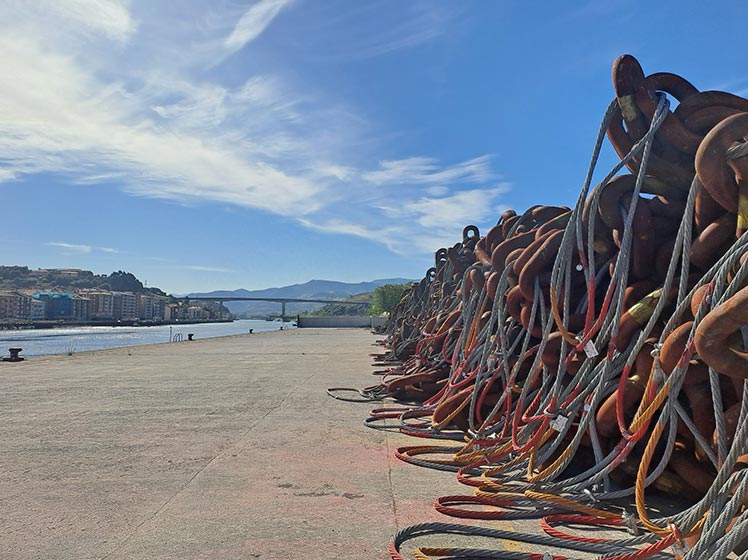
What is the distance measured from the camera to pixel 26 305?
131750 millimetres

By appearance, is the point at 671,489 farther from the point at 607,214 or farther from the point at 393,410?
the point at 393,410

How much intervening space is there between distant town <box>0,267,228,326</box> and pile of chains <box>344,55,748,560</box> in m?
119

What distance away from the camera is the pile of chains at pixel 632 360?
102 inches

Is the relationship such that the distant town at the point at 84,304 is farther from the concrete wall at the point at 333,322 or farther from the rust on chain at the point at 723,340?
the rust on chain at the point at 723,340

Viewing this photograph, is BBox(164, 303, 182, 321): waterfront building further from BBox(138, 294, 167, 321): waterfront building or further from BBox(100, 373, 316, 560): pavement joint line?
BBox(100, 373, 316, 560): pavement joint line

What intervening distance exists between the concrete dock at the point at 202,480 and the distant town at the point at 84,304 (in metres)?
116

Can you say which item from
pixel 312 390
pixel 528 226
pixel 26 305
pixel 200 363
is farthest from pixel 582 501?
pixel 26 305

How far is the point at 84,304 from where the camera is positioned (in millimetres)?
142000

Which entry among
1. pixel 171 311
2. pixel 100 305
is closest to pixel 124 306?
pixel 100 305

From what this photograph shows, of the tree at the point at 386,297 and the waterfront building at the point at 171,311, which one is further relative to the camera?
the waterfront building at the point at 171,311

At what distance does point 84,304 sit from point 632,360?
15567 centimetres

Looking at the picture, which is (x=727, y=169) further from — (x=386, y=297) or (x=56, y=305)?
(x=56, y=305)

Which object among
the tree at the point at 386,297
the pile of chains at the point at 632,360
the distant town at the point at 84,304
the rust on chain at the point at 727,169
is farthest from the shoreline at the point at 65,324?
the rust on chain at the point at 727,169

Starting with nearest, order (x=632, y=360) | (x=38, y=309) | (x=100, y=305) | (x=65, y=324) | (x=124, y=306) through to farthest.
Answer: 1. (x=632, y=360)
2. (x=65, y=324)
3. (x=38, y=309)
4. (x=100, y=305)
5. (x=124, y=306)
